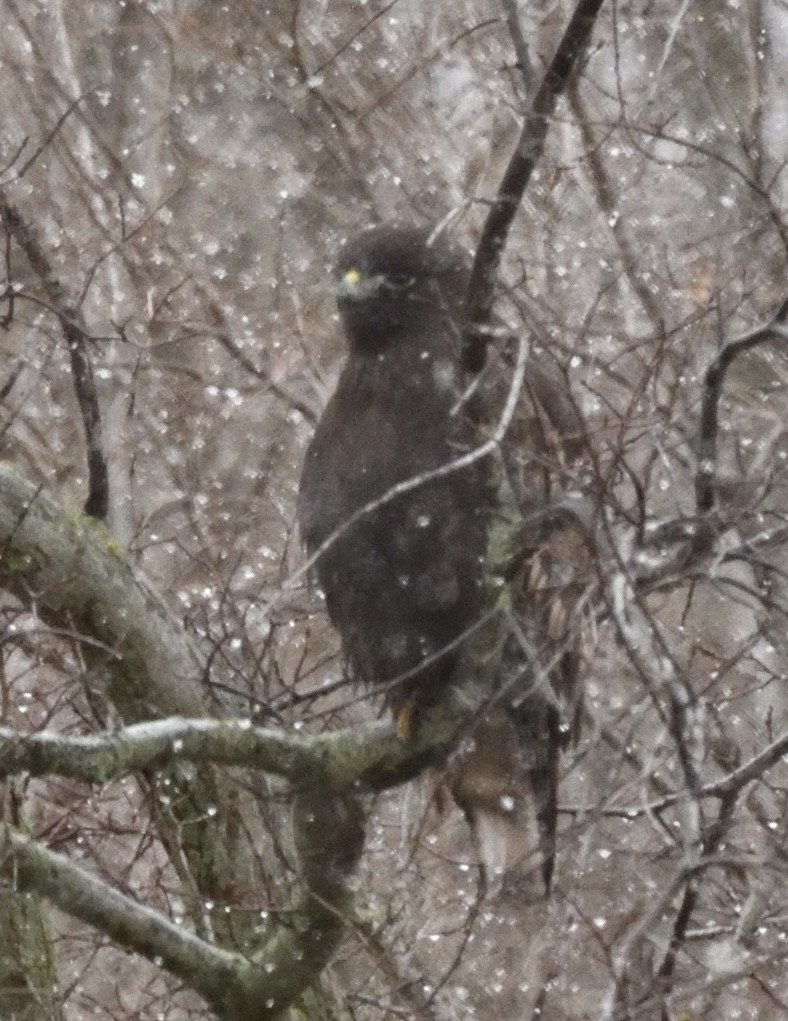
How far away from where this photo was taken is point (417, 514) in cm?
555

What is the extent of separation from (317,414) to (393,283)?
2.15 metres

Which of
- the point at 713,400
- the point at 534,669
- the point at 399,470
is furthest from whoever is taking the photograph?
the point at 399,470

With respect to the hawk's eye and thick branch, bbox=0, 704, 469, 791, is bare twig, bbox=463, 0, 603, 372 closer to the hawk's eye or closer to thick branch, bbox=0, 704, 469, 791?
thick branch, bbox=0, 704, 469, 791

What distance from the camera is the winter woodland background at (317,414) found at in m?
4.71

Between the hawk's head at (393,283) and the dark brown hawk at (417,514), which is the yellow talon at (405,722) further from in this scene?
the hawk's head at (393,283)

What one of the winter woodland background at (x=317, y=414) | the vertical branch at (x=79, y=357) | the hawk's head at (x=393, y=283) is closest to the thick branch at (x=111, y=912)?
the winter woodland background at (x=317, y=414)

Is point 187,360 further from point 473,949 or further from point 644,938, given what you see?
point 644,938

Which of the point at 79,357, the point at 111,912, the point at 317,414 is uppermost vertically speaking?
the point at 317,414

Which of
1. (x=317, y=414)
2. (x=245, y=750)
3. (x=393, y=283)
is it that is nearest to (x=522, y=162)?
(x=245, y=750)

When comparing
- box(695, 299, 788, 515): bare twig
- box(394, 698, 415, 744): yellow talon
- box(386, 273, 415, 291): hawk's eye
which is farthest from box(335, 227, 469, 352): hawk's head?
box(695, 299, 788, 515): bare twig

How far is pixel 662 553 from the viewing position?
4.51 metres

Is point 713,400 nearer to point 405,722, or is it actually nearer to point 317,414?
point 405,722

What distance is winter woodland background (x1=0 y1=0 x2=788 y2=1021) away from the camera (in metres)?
4.71

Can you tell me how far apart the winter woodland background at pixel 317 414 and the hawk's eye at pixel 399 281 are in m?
0.25
